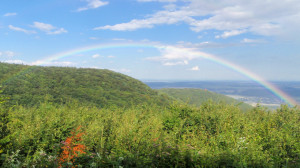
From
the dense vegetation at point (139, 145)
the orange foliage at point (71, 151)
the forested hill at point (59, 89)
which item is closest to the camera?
the orange foliage at point (71, 151)

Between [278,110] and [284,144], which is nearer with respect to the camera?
[284,144]

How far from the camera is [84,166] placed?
470cm

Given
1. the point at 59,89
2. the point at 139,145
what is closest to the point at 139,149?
the point at 139,145

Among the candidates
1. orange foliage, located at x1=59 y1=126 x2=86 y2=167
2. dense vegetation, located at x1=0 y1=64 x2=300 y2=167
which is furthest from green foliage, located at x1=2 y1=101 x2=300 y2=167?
orange foliage, located at x1=59 y1=126 x2=86 y2=167

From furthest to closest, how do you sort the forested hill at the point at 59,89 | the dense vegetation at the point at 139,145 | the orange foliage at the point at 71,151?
the forested hill at the point at 59,89, the dense vegetation at the point at 139,145, the orange foliage at the point at 71,151

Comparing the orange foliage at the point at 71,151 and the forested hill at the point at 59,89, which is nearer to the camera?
the orange foliage at the point at 71,151

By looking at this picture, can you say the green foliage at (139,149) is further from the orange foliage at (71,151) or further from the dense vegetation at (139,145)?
the orange foliage at (71,151)

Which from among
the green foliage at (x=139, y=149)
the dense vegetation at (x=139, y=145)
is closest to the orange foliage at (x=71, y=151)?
the dense vegetation at (x=139, y=145)

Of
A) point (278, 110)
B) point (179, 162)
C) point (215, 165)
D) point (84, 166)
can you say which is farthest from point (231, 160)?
point (278, 110)

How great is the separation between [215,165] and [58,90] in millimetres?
29518

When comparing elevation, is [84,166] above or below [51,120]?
below

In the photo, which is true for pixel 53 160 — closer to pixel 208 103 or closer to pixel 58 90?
pixel 208 103

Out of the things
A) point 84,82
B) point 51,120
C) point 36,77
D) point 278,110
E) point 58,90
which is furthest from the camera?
point 84,82

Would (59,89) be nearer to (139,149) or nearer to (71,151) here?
(71,151)
